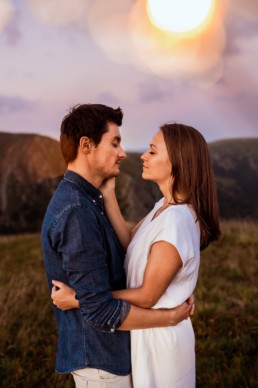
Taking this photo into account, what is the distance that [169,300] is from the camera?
7.80ft

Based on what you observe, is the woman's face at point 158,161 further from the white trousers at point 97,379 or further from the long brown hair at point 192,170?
the white trousers at point 97,379

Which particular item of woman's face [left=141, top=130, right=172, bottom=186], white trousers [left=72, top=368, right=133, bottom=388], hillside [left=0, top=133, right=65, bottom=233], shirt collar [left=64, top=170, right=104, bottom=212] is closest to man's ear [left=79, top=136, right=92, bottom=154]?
shirt collar [left=64, top=170, right=104, bottom=212]

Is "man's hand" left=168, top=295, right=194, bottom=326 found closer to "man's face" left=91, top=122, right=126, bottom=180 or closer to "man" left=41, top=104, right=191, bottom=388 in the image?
"man" left=41, top=104, right=191, bottom=388

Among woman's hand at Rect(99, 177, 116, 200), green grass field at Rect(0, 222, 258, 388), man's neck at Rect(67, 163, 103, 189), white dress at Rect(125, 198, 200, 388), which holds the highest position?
man's neck at Rect(67, 163, 103, 189)

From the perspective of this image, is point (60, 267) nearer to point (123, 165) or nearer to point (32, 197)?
point (32, 197)

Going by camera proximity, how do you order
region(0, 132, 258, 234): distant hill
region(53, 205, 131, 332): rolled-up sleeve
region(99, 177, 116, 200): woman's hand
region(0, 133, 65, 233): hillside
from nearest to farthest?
region(53, 205, 131, 332): rolled-up sleeve < region(99, 177, 116, 200): woman's hand < region(0, 132, 258, 234): distant hill < region(0, 133, 65, 233): hillside

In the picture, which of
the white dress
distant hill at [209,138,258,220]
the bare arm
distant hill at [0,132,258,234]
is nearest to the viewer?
the bare arm

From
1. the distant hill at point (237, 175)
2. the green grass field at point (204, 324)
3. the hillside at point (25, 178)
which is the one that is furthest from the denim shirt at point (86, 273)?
the hillside at point (25, 178)

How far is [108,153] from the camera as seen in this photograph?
2.54 m

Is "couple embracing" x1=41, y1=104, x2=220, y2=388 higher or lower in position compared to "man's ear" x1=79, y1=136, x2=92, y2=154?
lower

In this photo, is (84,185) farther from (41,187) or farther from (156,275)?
(41,187)

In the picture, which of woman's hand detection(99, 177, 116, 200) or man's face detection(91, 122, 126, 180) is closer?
man's face detection(91, 122, 126, 180)

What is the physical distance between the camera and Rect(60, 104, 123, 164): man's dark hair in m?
2.45

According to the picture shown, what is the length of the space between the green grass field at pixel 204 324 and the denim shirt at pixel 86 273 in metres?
2.39
